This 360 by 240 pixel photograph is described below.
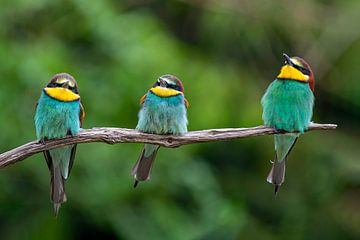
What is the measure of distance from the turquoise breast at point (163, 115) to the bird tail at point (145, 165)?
119 millimetres

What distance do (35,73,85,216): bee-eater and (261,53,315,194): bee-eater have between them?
2.91 ft

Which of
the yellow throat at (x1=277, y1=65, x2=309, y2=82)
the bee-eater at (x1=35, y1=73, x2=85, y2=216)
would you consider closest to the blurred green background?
the bee-eater at (x1=35, y1=73, x2=85, y2=216)

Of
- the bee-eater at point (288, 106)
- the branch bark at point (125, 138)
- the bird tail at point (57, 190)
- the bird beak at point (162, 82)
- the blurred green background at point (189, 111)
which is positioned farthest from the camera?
the blurred green background at point (189, 111)

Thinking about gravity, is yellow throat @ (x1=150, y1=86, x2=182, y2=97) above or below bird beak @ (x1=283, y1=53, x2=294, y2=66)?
below

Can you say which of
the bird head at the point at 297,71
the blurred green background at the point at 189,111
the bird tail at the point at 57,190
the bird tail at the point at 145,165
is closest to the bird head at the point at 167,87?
the bird tail at the point at 145,165

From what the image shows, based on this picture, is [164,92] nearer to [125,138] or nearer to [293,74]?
[125,138]

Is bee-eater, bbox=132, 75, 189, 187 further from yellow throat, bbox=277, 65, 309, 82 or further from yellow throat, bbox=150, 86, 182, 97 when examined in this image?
yellow throat, bbox=277, 65, 309, 82

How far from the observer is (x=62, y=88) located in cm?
388

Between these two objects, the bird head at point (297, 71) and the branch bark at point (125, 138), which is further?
the bird head at point (297, 71)

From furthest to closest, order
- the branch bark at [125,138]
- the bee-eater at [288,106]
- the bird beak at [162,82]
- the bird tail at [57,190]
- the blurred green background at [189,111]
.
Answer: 1. the blurred green background at [189,111]
2. the bird beak at [162,82]
3. the bee-eater at [288,106]
4. the bird tail at [57,190]
5. the branch bark at [125,138]

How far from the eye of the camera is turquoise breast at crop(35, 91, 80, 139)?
152 inches

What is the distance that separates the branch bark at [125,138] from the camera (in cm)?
368

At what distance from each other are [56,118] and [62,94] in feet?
0.40

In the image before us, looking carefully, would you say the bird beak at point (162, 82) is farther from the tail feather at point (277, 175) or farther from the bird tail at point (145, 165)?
the tail feather at point (277, 175)
